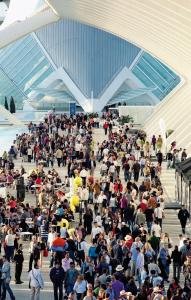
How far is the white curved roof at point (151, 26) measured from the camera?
36062 millimetres

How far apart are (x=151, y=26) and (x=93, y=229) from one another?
2199cm

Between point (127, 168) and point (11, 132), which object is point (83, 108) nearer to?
point (11, 132)

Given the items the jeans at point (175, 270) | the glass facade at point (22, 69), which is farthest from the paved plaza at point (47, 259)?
the glass facade at point (22, 69)

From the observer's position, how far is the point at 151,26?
140 feet

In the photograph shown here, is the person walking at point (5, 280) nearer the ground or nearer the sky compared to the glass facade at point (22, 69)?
nearer the ground

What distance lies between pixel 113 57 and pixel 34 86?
645 cm

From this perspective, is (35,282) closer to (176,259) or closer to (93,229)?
(176,259)

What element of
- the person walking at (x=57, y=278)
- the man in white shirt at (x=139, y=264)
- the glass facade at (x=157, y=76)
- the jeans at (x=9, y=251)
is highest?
the glass facade at (x=157, y=76)

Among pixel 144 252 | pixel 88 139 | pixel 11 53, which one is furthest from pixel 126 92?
pixel 144 252

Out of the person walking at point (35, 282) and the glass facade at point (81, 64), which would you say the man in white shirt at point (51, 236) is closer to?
the person walking at point (35, 282)

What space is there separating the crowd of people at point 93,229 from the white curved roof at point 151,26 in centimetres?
402

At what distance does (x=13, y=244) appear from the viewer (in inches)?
832

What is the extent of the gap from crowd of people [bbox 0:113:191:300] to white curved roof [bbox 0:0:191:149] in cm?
402

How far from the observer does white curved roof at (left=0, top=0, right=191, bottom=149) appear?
3606 centimetres
